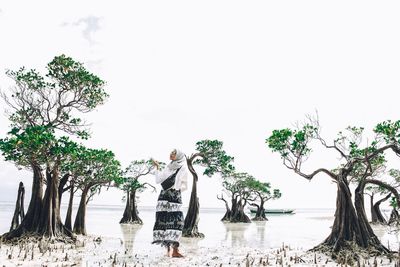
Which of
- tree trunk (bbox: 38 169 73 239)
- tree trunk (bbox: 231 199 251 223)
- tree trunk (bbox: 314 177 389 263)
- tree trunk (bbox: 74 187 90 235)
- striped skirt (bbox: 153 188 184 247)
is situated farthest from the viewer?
tree trunk (bbox: 231 199 251 223)

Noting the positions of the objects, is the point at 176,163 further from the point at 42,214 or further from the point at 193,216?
the point at 193,216

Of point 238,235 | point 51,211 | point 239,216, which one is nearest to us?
point 51,211

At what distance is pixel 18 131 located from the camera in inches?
516

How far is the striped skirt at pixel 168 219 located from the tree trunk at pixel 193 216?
32.5 ft

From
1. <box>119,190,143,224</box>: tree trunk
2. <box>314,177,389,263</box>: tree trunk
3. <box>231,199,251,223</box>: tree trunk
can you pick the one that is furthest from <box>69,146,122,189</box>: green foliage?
<box>231,199,251,223</box>: tree trunk

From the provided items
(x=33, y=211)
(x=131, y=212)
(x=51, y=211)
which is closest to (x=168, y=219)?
(x=51, y=211)

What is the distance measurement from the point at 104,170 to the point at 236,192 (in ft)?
88.4

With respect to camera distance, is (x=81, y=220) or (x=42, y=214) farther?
(x=81, y=220)

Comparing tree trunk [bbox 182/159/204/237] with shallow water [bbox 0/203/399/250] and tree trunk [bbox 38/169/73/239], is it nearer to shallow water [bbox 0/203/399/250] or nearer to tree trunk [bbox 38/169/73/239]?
shallow water [bbox 0/203/399/250]

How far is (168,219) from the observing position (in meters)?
8.04

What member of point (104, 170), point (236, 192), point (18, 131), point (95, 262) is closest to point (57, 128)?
point (18, 131)

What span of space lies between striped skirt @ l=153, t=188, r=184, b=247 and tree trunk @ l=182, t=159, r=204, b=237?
9.91 meters

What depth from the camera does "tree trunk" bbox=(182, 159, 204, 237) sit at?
17.8m

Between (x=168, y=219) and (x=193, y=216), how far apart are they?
34.9 feet
